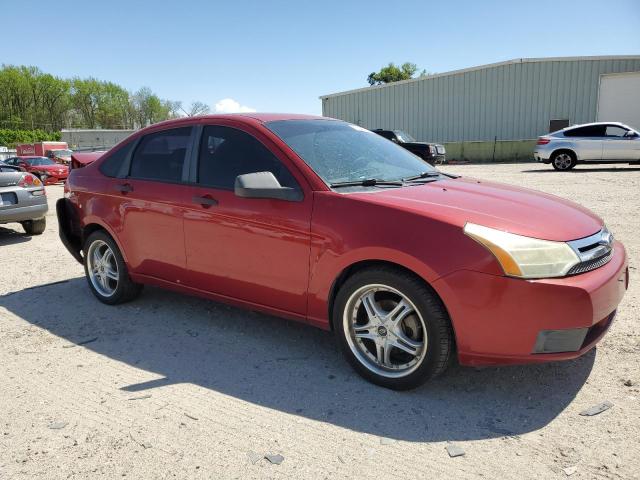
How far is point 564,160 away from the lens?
1809 cm

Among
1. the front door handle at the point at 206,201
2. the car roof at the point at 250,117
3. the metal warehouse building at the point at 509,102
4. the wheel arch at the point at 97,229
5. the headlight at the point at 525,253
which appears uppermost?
the metal warehouse building at the point at 509,102

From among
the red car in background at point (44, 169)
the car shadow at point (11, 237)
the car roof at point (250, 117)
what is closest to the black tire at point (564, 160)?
the car roof at point (250, 117)

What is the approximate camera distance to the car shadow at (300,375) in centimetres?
278

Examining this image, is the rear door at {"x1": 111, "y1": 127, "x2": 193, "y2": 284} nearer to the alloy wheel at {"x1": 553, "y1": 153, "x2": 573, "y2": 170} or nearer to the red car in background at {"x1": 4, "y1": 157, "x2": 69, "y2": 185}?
the alloy wheel at {"x1": 553, "y1": 153, "x2": 573, "y2": 170}

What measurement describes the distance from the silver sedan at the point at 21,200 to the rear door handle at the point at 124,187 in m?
4.98

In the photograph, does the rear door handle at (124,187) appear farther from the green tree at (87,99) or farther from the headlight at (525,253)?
the green tree at (87,99)

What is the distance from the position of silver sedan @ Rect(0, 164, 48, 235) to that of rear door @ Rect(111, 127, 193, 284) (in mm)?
4912

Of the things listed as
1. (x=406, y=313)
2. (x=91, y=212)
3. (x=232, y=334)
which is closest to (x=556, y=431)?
(x=406, y=313)

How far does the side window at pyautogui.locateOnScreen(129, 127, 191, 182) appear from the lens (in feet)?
13.6

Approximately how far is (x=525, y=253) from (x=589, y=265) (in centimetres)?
46

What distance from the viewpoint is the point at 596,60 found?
26516mm

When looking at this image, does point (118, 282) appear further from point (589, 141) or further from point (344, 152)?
point (589, 141)

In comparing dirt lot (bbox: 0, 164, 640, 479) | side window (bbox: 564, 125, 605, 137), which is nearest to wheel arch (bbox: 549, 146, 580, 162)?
side window (bbox: 564, 125, 605, 137)

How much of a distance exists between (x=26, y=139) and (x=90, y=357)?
82.2 metres
